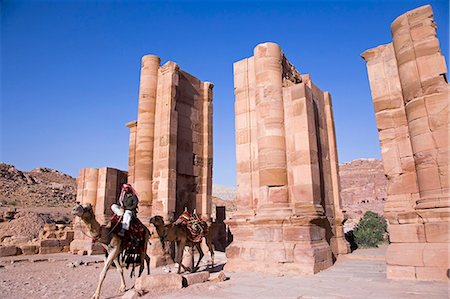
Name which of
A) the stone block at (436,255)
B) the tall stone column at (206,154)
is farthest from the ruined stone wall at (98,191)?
the stone block at (436,255)

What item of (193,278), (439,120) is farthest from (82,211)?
(439,120)

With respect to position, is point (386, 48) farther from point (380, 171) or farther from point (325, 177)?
point (380, 171)

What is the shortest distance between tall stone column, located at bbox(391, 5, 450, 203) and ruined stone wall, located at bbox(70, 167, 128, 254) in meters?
16.2

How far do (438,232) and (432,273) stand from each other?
855 mm

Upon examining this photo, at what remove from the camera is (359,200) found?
49.8m

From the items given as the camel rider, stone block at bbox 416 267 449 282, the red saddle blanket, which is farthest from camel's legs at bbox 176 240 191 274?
stone block at bbox 416 267 449 282

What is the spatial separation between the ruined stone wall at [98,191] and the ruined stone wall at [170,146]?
12.6 feet

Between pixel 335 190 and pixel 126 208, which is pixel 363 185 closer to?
pixel 335 190

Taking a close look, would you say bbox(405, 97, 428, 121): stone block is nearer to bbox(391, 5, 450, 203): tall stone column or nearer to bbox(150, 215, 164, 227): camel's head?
bbox(391, 5, 450, 203): tall stone column

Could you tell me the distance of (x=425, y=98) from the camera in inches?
279

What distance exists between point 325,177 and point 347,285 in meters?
6.14

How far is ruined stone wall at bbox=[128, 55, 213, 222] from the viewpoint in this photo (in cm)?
1320

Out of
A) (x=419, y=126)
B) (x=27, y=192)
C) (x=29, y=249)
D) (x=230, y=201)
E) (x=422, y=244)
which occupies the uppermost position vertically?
(x=27, y=192)

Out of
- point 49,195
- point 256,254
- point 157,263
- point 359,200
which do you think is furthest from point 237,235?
point 49,195
